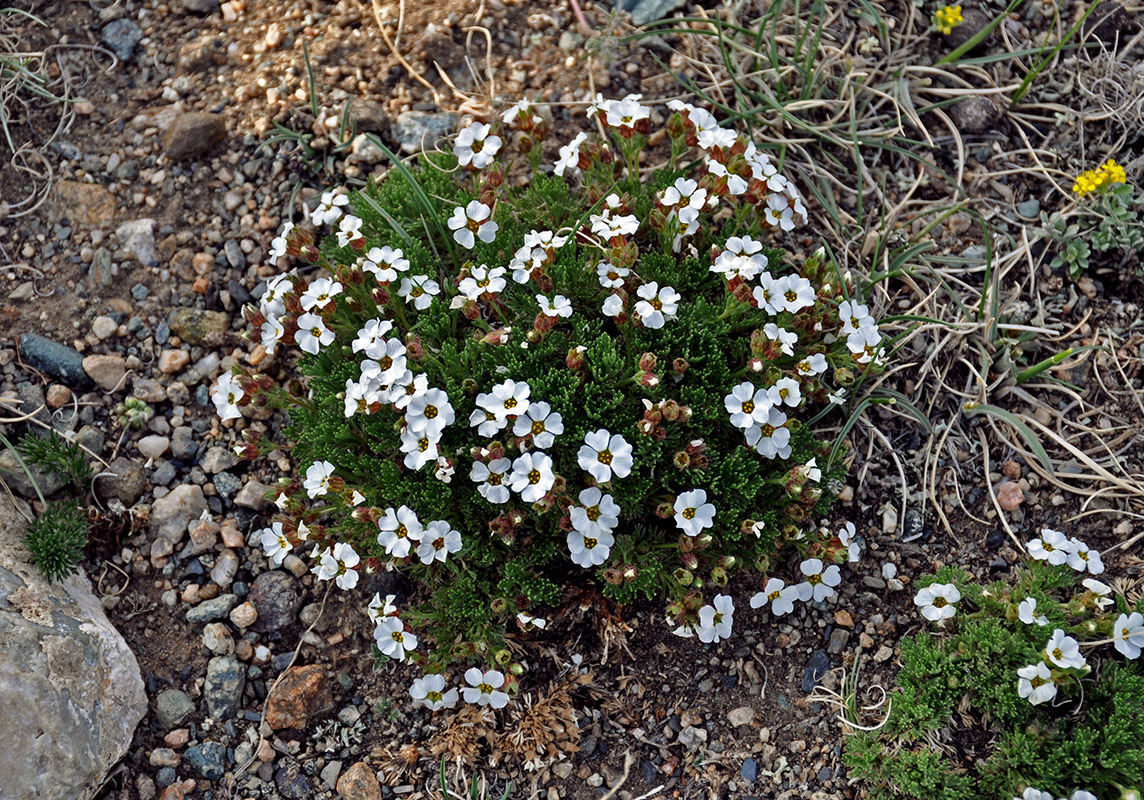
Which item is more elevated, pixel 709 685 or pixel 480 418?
pixel 480 418

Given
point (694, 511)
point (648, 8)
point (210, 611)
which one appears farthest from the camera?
point (648, 8)

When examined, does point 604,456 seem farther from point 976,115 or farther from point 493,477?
point 976,115

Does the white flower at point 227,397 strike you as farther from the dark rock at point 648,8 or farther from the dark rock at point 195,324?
the dark rock at point 648,8

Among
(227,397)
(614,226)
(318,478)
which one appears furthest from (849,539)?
(227,397)

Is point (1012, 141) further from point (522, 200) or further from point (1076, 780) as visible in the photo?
point (1076, 780)

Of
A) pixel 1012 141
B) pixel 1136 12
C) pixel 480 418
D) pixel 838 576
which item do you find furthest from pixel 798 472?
pixel 1136 12

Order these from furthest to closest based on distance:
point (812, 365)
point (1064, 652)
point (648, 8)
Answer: point (648, 8) < point (812, 365) < point (1064, 652)

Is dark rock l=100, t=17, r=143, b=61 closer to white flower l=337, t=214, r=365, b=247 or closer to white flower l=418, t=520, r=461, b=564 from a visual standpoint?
white flower l=337, t=214, r=365, b=247

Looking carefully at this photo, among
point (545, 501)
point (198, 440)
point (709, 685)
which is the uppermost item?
point (545, 501)
